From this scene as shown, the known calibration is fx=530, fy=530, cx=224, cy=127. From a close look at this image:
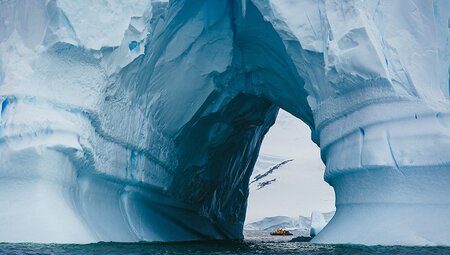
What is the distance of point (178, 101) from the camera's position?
878cm

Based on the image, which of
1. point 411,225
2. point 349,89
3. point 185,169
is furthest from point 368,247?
point 185,169

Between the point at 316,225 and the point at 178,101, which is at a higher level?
the point at 178,101

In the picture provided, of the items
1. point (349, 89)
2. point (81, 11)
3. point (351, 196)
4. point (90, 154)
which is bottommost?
point (351, 196)

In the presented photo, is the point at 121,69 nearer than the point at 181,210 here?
Yes

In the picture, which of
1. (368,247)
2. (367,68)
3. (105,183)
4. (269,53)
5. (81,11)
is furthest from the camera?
(269,53)

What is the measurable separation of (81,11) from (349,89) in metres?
3.45

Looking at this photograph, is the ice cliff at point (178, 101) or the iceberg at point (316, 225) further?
the iceberg at point (316, 225)

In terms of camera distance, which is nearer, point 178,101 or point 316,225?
point 178,101

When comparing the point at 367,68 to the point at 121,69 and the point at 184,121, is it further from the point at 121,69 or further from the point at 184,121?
the point at 184,121

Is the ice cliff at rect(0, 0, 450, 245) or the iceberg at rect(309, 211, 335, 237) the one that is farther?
the iceberg at rect(309, 211, 335, 237)

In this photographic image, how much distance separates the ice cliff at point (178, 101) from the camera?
5.55m

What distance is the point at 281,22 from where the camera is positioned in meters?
7.28

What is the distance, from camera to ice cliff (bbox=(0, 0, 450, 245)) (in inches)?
218

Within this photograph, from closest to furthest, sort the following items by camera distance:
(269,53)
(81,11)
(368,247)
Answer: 1. (368,247)
2. (81,11)
3. (269,53)
